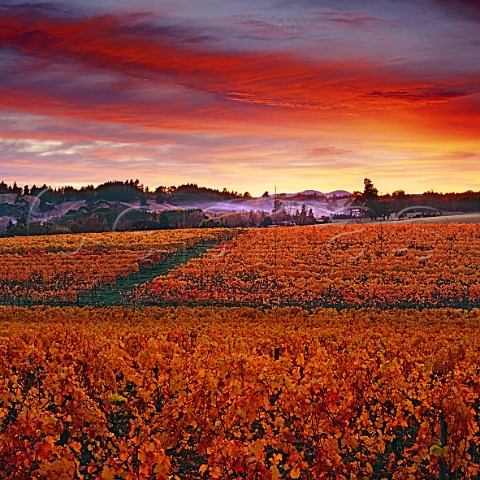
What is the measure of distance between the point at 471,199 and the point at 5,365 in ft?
383

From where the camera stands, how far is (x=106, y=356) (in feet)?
41.1

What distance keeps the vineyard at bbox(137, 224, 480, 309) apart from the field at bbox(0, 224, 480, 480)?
274 millimetres

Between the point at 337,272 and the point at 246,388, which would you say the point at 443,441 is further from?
the point at 337,272

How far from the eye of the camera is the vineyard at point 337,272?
36.5 m

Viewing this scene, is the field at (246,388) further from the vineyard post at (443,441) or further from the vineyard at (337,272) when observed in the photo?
the vineyard at (337,272)

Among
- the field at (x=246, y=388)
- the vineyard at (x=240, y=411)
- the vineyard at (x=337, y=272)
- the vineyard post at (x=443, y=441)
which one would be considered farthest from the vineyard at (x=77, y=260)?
the vineyard post at (x=443, y=441)

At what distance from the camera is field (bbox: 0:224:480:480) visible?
334 inches

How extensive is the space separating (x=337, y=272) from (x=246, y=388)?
33.1 metres

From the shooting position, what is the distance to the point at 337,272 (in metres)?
42.7

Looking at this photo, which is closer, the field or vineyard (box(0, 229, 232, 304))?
the field

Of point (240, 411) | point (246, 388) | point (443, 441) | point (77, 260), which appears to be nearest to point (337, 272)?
point (77, 260)

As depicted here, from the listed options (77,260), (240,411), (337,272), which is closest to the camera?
(240,411)

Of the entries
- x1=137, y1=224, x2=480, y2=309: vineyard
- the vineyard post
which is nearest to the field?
the vineyard post

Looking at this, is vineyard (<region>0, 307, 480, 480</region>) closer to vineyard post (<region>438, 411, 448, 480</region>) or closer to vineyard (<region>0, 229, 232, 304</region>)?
vineyard post (<region>438, 411, 448, 480</region>)
